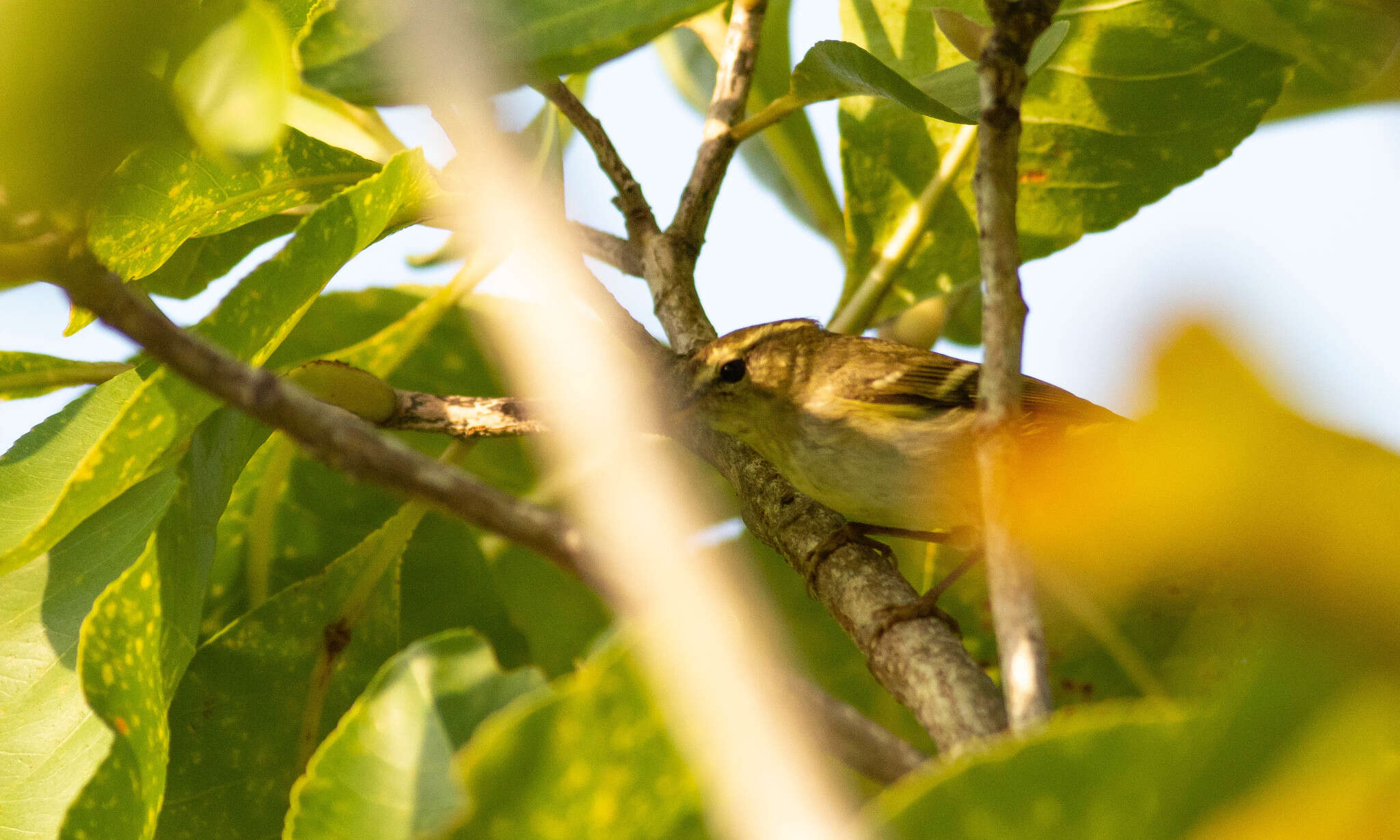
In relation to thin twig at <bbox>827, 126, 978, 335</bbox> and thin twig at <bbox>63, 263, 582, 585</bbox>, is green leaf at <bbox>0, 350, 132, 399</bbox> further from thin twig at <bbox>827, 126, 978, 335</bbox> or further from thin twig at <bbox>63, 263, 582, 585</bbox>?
thin twig at <bbox>827, 126, 978, 335</bbox>

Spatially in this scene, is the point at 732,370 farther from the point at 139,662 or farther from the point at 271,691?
the point at 139,662

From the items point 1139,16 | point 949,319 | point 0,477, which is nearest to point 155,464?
point 0,477

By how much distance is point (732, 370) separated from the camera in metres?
2.10

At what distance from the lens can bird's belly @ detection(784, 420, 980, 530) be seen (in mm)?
1910

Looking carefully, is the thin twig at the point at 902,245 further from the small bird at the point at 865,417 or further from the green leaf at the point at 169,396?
the green leaf at the point at 169,396

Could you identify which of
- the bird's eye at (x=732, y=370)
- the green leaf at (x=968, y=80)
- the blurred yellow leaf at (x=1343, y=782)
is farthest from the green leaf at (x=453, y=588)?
the blurred yellow leaf at (x=1343, y=782)

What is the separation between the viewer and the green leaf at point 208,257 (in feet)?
5.87

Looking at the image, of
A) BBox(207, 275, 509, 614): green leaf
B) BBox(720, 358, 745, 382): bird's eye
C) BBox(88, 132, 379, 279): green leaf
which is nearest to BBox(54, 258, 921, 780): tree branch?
BBox(88, 132, 379, 279): green leaf

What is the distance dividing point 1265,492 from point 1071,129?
129 cm

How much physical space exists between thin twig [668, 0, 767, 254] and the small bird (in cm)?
21

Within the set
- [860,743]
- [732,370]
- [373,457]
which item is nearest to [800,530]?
[732,370]

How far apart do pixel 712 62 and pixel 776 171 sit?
280mm

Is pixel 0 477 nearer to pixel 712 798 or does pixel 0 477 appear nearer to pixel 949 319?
pixel 712 798

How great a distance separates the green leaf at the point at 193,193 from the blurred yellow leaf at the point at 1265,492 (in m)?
1.09
